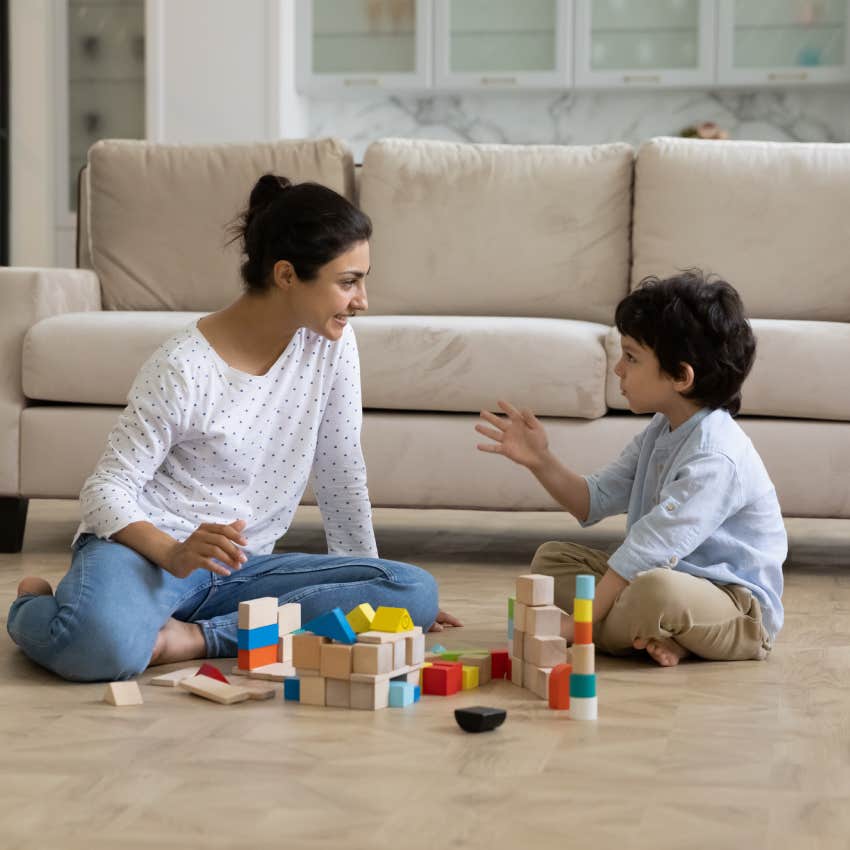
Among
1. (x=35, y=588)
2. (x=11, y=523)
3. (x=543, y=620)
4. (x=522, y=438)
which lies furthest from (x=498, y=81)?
(x=543, y=620)

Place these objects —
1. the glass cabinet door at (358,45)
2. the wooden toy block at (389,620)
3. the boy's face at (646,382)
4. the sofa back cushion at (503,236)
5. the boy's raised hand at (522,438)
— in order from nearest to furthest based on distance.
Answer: the wooden toy block at (389,620)
the boy's face at (646,382)
the boy's raised hand at (522,438)
the sofa back cushion at (503,236)
the glass cabinet door at (358,45)

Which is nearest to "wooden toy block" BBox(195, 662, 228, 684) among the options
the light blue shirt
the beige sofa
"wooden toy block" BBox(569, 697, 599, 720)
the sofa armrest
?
"wooden toy block" BBox(569, 697, 599, 720)

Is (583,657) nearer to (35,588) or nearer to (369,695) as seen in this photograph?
(369,695)

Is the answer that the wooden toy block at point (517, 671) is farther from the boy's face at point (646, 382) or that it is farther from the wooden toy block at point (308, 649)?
the boy's face at point (646, 382)

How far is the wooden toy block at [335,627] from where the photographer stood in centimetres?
158

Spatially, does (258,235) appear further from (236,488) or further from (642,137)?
(642,137)

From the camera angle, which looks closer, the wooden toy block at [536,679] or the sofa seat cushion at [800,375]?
the wooden toy block at [536,679]

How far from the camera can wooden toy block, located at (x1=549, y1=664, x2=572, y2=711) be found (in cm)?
158

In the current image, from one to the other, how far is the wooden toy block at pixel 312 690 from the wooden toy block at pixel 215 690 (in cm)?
7

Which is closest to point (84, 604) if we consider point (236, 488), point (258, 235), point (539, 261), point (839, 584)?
point (236, 488)

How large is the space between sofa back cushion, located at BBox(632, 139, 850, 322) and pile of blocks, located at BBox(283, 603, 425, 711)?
158cm

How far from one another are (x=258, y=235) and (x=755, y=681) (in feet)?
2.91

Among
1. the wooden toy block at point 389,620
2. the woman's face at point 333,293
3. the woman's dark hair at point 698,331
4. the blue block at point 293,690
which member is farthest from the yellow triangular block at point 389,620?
the woman's dark hair at point 698,331

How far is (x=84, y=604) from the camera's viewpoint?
1704mm
